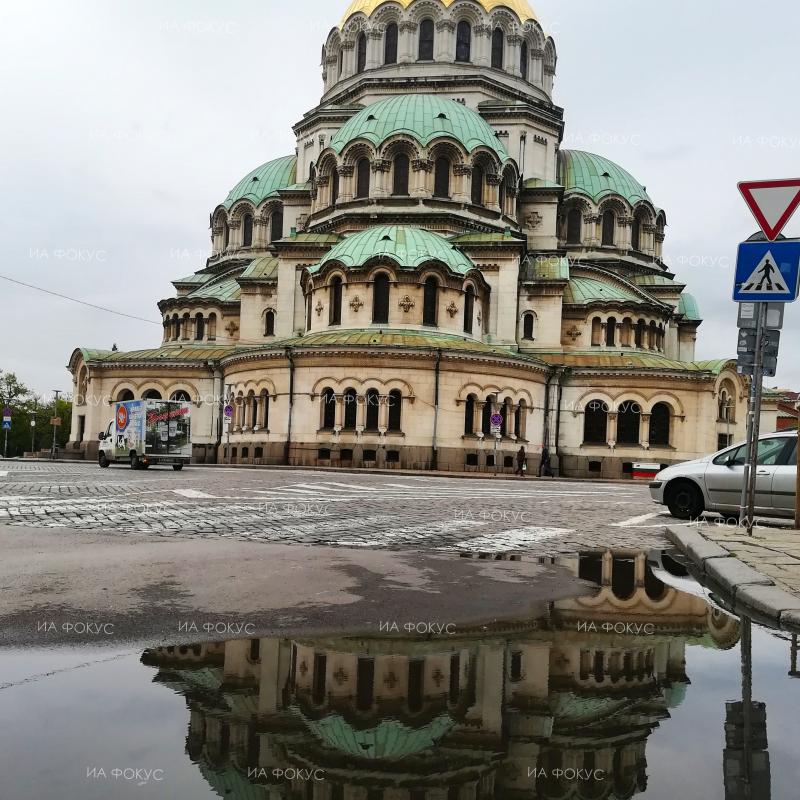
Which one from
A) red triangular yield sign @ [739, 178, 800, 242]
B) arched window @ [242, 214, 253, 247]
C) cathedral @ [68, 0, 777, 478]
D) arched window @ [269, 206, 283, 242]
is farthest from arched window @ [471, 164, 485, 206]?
red triangular yield sign @ [739, 178, 800, 242]

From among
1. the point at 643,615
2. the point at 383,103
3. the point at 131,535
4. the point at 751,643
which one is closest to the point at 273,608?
the point at 643,615

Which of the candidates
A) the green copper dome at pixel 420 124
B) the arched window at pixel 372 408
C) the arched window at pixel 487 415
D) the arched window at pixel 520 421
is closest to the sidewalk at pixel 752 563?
the arched window at pixel 372 408

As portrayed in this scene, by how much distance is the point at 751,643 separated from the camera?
5.19m

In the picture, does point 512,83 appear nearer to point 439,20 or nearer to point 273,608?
point 439,20

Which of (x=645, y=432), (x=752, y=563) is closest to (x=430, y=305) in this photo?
(x=645, y=432)

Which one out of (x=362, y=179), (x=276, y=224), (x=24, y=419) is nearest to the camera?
(x=362, y=179)

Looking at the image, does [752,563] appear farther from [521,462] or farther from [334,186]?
[334,186]

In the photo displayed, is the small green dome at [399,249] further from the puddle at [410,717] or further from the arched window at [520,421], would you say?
the puddle at [410,717]

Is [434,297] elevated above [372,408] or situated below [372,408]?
above

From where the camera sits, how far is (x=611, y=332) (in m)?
45.6

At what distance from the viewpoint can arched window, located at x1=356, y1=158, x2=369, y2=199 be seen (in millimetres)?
45125

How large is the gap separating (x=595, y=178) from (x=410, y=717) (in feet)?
174

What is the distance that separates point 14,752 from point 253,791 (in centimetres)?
93

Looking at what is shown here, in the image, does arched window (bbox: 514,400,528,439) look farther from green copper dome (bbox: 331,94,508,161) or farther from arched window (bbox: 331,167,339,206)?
arched window (bbox: 331,167,339,206)
